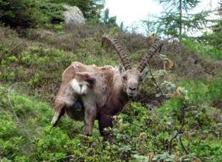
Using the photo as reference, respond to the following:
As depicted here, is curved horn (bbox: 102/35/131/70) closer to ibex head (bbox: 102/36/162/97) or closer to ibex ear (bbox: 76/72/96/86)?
ibex head (bbox: 102/36/162/97)

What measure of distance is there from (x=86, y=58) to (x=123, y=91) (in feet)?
24.5

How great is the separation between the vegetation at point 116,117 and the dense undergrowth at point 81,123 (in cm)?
1

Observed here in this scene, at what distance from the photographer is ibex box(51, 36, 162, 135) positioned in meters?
11.7

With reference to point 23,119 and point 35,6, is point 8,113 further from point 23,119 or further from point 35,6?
point 35,6

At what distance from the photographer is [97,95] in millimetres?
11836

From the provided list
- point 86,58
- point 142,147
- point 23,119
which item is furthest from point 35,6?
point 142,147

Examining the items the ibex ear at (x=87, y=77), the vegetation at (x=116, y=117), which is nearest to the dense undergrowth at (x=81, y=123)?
the vegetation at (x=116, y=117)

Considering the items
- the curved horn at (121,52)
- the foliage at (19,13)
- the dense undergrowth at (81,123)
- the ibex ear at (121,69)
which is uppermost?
the foliage at (19,13)

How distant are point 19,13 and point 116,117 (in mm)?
14594

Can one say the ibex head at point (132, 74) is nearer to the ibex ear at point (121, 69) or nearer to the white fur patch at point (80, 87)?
the ibex ear at point (121, 69)

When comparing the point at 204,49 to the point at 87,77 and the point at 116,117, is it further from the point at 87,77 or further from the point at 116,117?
the point at 116,117

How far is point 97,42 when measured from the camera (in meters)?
22.2

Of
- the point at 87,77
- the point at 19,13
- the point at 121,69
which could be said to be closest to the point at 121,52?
the point at 121,69

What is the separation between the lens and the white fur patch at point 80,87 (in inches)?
462
